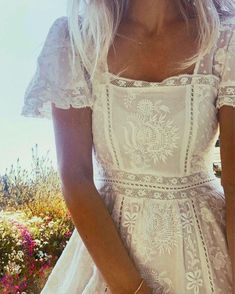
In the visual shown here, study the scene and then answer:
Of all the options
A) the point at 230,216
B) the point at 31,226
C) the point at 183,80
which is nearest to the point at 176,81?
the point at 183,80

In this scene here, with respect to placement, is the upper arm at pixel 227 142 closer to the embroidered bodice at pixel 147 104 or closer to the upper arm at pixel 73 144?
the embroidered bodice at pixel 147 104

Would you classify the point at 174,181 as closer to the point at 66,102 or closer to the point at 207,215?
the point at 207,215

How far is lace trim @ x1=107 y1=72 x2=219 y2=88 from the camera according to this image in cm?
89

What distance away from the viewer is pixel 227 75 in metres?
0.90

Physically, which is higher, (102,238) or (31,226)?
(102,238)

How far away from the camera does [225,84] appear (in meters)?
0.90

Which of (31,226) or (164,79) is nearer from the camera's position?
(164,79)

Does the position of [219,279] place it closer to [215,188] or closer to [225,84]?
[215,188]

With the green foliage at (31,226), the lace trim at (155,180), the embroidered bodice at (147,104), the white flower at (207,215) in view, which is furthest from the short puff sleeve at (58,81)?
the green foliage at (31,226)

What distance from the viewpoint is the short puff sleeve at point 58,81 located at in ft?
2.94

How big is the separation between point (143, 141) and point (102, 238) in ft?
0.55

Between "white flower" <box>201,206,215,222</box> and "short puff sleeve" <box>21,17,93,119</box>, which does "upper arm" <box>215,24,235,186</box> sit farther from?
"short puff sleeve" <box>21,17,93,119</box>

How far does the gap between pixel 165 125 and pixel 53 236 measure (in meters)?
1.59

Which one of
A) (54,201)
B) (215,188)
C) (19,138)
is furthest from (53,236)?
(215,188)
